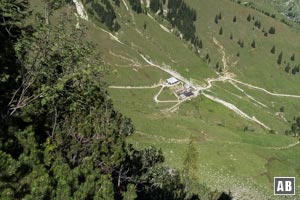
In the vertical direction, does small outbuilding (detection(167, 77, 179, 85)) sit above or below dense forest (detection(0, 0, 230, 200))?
above

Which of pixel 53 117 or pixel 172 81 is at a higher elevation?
pixel 172 81

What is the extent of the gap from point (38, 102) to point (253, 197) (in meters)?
42.4

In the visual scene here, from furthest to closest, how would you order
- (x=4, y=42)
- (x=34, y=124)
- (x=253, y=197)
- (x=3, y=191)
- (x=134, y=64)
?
1. (x=134, y=64)
2. (x=253, y=197)
3. (x=34, y=124)
4. (x=4, y=42)
5. (x=3, y=191)

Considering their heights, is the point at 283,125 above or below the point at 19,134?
above

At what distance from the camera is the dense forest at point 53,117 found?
18.3 m

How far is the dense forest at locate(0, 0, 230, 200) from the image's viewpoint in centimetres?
1834

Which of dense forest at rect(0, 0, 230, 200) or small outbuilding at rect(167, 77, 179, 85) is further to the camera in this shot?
small outbuilding at rect(167, 77, 179, 85)

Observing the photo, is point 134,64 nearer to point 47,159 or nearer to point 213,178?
point 213,178

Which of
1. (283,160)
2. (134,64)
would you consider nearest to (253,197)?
(283,160)

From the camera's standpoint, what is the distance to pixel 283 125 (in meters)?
188

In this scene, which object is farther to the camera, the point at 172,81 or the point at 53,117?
the point at 172,81

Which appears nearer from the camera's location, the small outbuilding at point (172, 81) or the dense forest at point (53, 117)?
the dense forest at point (53, 117)

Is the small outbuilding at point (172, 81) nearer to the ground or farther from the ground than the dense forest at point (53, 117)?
farther from the ground

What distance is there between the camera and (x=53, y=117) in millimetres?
25328
